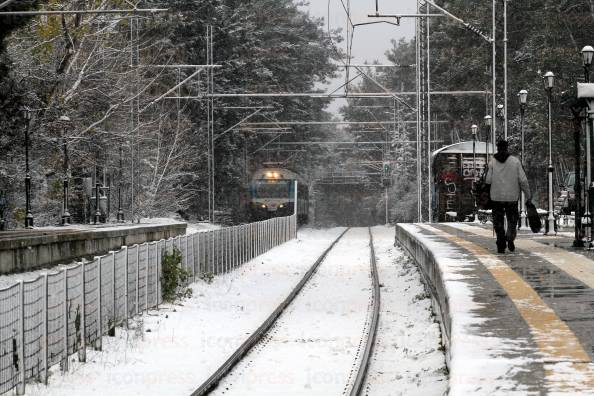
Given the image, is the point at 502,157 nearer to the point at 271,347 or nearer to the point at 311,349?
the point at 311,349

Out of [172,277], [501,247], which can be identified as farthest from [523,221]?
[172,277]

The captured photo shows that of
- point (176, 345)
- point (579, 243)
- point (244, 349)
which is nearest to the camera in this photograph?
point (244, 349)

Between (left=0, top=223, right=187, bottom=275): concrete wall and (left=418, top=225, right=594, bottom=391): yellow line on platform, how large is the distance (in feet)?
31.0

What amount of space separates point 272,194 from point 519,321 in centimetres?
5133

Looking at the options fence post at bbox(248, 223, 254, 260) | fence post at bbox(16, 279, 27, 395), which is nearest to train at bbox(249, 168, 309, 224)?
fence post at bbox(248, 223, 254, 260)

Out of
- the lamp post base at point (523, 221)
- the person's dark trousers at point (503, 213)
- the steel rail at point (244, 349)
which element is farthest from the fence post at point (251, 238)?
the person's dark trousers at point (503, 213)

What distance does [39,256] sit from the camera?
878 inches

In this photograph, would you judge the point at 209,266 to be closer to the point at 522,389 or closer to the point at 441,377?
the point at 441,377

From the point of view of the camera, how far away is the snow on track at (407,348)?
1148 centimetres

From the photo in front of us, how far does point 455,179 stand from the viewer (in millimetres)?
52094

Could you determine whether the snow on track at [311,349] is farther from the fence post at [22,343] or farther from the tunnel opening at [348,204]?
the tunnel opening at [348,204]

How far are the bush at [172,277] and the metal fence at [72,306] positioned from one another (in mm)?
212

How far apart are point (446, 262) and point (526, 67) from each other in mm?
51880

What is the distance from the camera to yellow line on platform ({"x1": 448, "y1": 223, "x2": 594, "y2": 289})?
14081 millimetres
